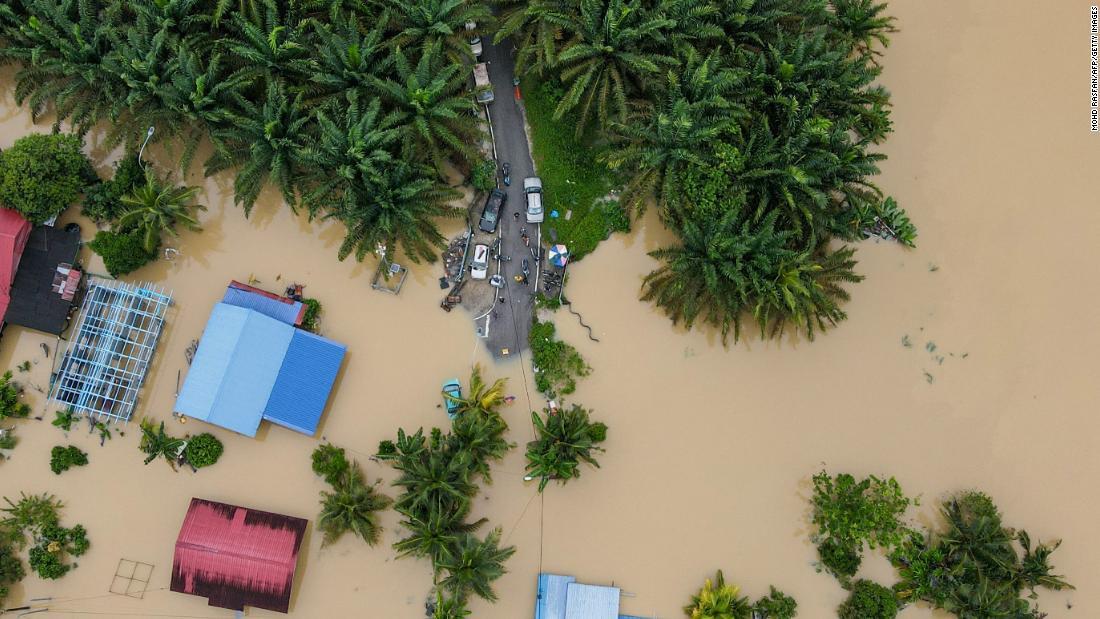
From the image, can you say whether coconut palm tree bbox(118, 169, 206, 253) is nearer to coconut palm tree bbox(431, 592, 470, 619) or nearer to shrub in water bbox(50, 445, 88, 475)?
shrub in water bbox(50, 445, 88, 475)

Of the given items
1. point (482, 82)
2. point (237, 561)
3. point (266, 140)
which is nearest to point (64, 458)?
point (237, 561)

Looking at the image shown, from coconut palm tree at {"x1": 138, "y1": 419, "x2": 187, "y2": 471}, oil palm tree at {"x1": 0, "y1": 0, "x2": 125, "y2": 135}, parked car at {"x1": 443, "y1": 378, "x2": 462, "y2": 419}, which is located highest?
oil palm tree at {"x1": 0, "y1": 0, "x2": 125, "y2": 135}

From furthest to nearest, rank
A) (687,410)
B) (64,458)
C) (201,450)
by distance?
(687,410), (64,458), (201,450)

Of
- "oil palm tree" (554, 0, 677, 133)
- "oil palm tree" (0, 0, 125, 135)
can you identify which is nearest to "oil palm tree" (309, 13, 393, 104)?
"oil palm tree" (554, 0, 677, 133)

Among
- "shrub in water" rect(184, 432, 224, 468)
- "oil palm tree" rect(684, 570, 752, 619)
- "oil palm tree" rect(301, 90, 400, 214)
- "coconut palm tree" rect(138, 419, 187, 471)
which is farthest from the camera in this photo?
"shrub in water" rect(184, 432, 224, 468)

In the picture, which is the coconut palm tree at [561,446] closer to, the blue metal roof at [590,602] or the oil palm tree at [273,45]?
the blue metal roof at [590,602]

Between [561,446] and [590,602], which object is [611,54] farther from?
[590,602]

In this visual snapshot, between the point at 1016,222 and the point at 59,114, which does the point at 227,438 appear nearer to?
the point at 59,114
